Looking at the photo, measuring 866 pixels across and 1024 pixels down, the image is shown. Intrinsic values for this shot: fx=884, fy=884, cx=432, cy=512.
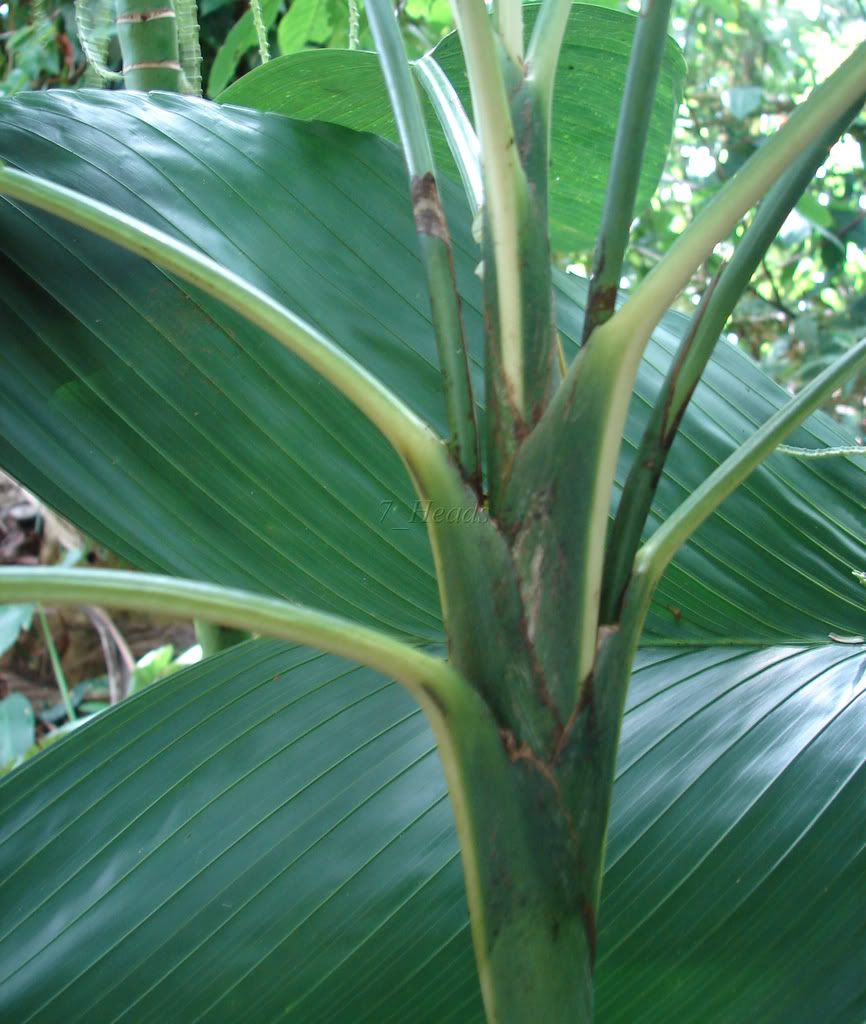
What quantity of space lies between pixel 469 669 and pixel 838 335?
2040mm

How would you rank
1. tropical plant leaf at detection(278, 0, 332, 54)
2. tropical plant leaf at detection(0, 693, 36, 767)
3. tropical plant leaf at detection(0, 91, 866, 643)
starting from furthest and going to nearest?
1. tropical plant leaf at detection(0, 693, 36, 767)
2. tropical plant leaf at detection(278, 0, 332, 54)
3. tropical plant leaf at detection(0, 91, 866, 643)

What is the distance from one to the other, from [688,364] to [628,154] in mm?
72

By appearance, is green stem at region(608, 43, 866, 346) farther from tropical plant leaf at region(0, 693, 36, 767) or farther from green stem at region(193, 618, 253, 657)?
tropical plant leaf at region(0, 693, 36, 767)

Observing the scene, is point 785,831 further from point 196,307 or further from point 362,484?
point 196,307

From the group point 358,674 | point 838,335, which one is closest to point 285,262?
point 358,674

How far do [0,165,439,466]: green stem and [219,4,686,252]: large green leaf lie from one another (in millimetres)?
348

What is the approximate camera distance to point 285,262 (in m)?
0.51

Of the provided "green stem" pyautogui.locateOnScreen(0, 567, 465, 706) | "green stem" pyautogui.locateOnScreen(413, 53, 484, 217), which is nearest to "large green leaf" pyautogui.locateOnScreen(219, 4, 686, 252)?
"green stem" pyautogui.locateOnScreen(413, 53, 484, 217)

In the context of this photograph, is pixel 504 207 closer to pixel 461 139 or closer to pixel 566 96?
pixel 461 139

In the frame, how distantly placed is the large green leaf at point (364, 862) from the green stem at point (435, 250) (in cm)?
23

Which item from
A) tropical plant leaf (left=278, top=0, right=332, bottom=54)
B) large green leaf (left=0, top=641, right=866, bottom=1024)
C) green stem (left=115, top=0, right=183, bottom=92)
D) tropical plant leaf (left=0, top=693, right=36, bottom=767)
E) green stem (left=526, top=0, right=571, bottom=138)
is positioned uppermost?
tropical plant leaf (left=278, top=0, right=332, bottom=54)

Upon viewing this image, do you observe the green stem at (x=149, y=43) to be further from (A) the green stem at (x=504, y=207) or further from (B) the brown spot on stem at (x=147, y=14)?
(A) the green stem at (x=504, y=207)

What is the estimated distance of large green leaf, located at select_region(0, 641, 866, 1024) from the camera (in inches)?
16.2

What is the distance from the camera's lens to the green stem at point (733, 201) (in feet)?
0.88
